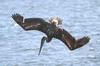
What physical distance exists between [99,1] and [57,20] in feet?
68.6

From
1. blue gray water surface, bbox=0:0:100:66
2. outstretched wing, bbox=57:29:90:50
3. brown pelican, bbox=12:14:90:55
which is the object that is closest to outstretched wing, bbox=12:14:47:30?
brown pelican, bbox=12:14:90:55

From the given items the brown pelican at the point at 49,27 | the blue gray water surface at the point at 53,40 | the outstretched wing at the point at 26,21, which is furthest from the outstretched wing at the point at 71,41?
the blue gray water surface at the point at 53,40

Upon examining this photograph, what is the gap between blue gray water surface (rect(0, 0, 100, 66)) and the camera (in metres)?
20.2

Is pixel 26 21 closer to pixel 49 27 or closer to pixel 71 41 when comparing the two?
pixel 49 27

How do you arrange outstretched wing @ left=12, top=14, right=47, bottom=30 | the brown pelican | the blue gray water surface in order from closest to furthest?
the brown pelican, outstretched wing @ left=12, top=14, right=47, bottom=30, the blue gray water surface

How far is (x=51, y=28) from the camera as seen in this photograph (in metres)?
14.2

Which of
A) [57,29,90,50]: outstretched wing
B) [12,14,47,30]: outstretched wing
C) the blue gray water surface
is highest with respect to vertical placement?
[12,14,47,30]: outstretched wing

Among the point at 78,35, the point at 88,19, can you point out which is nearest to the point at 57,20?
the point at 78,35

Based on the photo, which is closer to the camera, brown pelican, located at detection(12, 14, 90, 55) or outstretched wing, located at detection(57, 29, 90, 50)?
outstretched wing, located at detection(57, 29, 90, 50)

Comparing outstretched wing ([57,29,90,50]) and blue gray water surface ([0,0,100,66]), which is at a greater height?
outstretched wing ([57,29,90,50])

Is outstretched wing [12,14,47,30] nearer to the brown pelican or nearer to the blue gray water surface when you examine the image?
the brown pelican

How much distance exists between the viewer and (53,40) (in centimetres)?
2420

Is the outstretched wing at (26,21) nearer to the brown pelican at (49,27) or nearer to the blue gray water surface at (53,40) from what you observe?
the brown pelican at (49,27)

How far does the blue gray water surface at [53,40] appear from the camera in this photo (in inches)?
797
